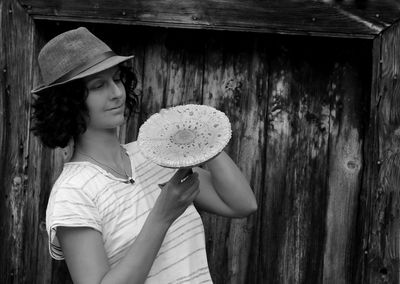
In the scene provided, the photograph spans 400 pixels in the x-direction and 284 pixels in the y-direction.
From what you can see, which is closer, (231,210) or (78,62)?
(78,62)

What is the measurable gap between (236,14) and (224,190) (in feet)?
2.91

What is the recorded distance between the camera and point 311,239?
3373 mm

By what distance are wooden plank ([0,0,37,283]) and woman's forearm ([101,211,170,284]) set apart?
1.19 m

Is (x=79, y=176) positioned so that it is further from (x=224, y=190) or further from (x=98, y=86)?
(x=224, y=190)

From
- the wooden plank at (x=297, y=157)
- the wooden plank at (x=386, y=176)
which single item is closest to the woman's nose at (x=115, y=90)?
the wooden plank at (x=297, y=157)

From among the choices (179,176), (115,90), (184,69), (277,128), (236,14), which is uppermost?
(236,14)

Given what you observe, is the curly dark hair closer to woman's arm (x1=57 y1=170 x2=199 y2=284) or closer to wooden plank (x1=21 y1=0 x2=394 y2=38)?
woman's arm (x1=57 y1=170 x2=199 y2=284)

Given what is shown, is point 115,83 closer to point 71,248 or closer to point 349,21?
point 71,248

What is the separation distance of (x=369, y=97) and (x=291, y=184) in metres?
0.50

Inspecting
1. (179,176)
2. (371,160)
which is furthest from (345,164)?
(179,176)

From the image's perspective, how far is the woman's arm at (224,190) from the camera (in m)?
2.54

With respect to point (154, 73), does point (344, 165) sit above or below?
below

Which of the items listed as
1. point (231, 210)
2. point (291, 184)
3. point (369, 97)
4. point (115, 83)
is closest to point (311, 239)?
point (291, 184)

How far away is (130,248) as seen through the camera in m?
2.22
